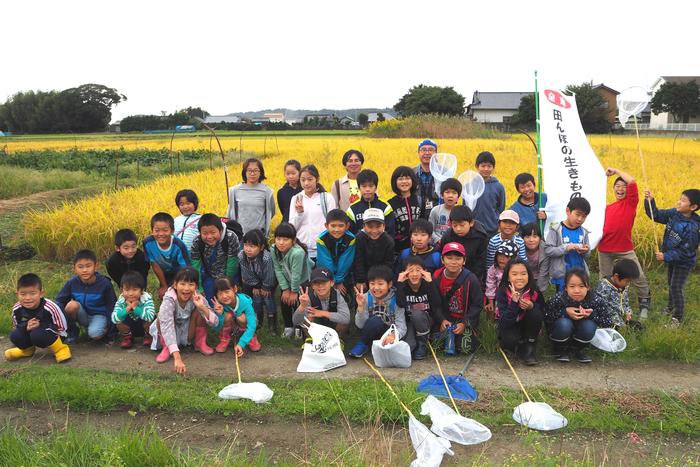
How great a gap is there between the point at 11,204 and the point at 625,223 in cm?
1077

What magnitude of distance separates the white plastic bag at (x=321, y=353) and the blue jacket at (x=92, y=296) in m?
1.89

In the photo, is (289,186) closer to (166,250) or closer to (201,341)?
(166,250)

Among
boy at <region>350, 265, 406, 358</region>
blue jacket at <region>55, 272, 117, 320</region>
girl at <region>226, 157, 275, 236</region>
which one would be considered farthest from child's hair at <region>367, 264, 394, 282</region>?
blue jacket at <region>55, 272, 117, 320</region>

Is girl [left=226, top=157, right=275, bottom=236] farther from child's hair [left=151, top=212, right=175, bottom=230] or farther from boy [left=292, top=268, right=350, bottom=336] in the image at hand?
boy [left=292, top=268, right=350, bottom=336]

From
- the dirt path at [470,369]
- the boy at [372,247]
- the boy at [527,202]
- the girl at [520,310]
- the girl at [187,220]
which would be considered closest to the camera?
the dirt path at [470,369]

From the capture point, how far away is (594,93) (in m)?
34.0

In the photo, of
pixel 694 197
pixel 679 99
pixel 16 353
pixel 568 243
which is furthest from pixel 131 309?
pixel 679 99

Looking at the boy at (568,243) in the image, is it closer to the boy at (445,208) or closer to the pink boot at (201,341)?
the boy at (445,208)

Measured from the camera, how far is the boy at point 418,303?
3947mm

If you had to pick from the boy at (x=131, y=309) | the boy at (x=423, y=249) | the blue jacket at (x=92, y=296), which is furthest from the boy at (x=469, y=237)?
the blue jacket at (x=92, y=296)

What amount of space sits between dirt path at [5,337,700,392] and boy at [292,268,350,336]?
0.33 metres

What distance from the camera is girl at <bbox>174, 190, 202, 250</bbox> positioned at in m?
4.73

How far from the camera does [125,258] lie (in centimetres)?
450

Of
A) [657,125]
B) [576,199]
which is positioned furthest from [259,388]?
[657,125]
